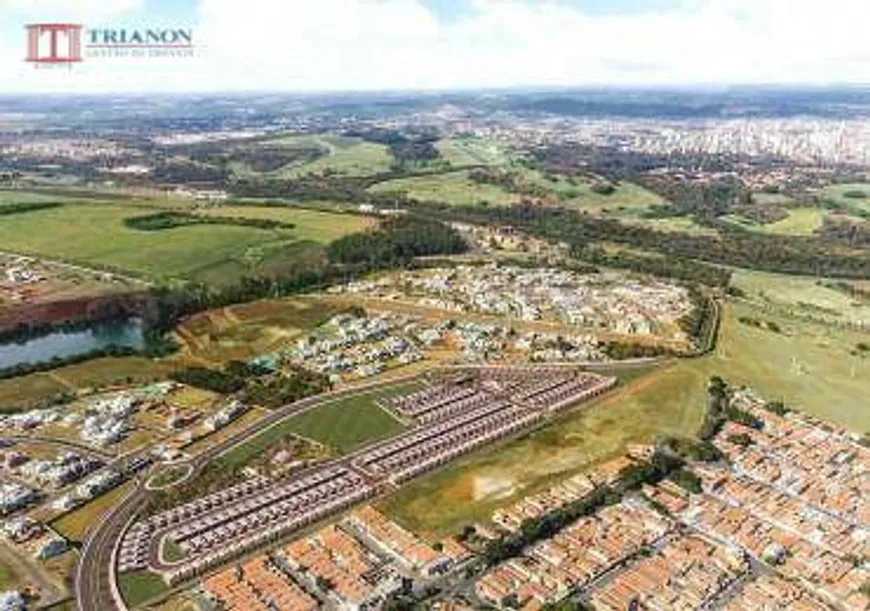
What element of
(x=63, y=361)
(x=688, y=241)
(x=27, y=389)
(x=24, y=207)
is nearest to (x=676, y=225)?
(x=688, y=241)

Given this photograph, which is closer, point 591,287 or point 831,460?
point 831,460

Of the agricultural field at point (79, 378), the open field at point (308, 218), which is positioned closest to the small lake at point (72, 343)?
the agricultural field at point (79, 378)

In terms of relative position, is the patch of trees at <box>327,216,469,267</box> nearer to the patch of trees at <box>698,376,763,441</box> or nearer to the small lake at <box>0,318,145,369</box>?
the small lake at <box>0,318,145,369</box>

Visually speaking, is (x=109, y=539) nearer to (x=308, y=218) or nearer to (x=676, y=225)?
(x=308, y=218)

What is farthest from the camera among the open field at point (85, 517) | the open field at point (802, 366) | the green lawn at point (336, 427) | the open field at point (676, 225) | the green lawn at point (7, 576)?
the open field at point (676, 225)

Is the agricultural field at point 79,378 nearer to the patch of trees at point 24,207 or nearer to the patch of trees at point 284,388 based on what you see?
the patch of trees at point 284,388

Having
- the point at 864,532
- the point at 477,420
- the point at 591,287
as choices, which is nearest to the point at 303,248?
the point at 591,287

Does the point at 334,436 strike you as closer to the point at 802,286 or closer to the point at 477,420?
the point at 477,420
